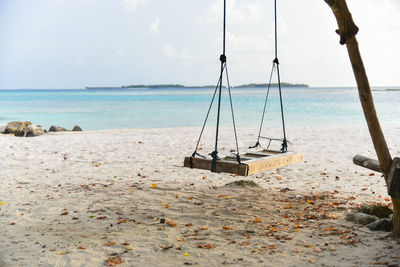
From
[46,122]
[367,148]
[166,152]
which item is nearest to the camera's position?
[166,152]

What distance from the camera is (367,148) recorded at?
32.8ft

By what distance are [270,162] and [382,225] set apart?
1277 mm

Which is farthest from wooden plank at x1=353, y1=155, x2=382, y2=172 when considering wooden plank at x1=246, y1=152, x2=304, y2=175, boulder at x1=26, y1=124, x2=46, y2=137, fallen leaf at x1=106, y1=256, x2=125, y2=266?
boulder at x1=26, y1=124, x2=46, y2=137

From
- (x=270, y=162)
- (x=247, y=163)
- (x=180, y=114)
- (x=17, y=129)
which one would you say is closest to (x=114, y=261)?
(x=247, y=163)

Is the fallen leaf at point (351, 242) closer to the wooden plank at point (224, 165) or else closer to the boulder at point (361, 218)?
the boulder at point (361, 218)

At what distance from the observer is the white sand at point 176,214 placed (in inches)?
137

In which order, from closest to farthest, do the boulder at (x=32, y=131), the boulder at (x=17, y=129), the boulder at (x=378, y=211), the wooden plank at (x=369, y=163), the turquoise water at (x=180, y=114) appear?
the wooden plank at (x=369, y=163) < the boulder at (x=378, y=211) < the boulder at (x=32, y=131) < the boulder at (x=17, y=129) < the turquoise water at (x=180, y=114)

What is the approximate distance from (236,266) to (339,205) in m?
2.24

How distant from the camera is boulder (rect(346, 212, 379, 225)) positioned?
4.21 meters

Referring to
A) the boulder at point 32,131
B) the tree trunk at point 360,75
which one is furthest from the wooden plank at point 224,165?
the boulder at point 32,131

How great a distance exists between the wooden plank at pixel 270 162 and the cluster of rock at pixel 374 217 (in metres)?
0.93

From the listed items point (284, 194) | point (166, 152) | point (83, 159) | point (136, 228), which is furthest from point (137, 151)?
point (136, 228)

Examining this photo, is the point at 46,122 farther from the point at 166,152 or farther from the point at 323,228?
the point at 323,228

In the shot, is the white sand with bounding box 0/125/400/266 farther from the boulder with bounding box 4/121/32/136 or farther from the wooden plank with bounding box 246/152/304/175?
the boulder with bounding box 4/121/32/136
